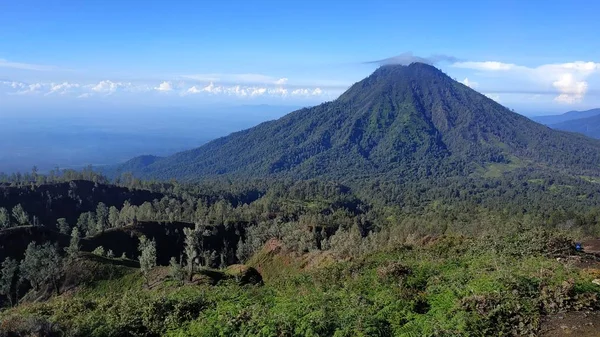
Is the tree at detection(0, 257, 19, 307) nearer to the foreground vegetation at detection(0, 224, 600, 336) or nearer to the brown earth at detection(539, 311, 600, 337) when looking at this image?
the foreground vegetation at detection(0, 224, 600, 336)

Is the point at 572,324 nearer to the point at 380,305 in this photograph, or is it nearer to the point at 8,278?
the point at 380,305

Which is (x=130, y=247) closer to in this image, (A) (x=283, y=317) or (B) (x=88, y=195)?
(B) (x=88, y=195)

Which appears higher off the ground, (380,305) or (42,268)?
(380,305)

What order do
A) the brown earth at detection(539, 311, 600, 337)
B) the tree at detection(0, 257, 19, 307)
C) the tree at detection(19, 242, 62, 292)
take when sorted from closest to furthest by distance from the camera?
the brown earth at detection(539, 311, 600, 337)
the tree at detection(19, 242, 62, 292)
the tree at detection(0, 257, 19, 307)

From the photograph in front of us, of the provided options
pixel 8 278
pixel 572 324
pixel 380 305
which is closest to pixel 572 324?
pixel 572 324

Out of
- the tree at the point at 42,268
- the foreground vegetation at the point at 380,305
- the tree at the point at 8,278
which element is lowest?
the tree at the point at 8,278

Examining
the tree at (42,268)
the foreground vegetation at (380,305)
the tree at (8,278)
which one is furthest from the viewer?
the tree at (8,278)

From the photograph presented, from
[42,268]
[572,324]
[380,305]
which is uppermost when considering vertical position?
[572,324]

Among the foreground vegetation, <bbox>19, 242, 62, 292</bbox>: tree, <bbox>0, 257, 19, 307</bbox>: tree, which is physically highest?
the foreground vegetation

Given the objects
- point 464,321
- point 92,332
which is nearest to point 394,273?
point 464,321

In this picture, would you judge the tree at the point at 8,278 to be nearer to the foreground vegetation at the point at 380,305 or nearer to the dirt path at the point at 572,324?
the foreground vegetation at the point at 380,305

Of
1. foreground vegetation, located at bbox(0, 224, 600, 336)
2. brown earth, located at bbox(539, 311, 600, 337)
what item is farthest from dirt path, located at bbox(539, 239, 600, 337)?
foreground vegetation, located at bbox(0, 224, 600, 336)

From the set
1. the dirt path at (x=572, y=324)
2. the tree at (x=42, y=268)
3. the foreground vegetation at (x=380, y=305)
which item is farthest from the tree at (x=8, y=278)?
the dirt path at (x=572, y=324)
